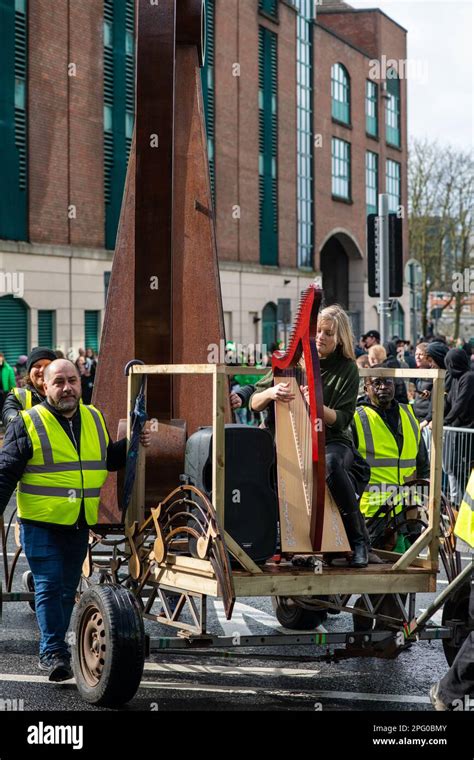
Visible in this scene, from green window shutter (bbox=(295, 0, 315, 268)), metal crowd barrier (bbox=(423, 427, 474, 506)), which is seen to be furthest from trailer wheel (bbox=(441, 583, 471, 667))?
green window shutter (bbox=(295, 0, 315, 268))

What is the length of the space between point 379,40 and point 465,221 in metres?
10.5

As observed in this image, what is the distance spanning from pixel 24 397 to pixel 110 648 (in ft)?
11.3

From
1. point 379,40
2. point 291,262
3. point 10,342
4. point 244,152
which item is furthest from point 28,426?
point 379,40

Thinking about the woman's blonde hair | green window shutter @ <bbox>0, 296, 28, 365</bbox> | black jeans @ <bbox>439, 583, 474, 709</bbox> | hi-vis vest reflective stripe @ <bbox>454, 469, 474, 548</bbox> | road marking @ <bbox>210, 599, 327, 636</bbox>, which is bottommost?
road marking @ <bbox>210, 599, 327, 636</bbox>

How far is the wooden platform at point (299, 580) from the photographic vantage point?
5980 millimetres

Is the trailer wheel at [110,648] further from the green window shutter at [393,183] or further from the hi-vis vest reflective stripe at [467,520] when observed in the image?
the green window shutter at [393,183]

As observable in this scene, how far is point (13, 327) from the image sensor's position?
29.0m

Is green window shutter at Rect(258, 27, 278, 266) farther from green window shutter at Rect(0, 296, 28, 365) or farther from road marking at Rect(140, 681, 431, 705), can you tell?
road marking at Rect(140, 681, 431, 705)

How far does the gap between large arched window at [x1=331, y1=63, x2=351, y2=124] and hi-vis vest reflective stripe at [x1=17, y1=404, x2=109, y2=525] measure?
4749cm

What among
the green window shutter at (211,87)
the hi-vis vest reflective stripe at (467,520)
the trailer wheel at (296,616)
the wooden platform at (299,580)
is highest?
the green window shutter at (211,87)

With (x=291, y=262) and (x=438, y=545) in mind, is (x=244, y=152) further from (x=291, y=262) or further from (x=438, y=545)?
(x=438, y=545)

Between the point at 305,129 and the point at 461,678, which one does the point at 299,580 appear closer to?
the point at 461,678

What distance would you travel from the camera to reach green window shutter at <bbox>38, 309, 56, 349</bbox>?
30.2m

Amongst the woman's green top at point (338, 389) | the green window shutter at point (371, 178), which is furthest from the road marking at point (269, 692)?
the green window shutter at point (371, 178)
